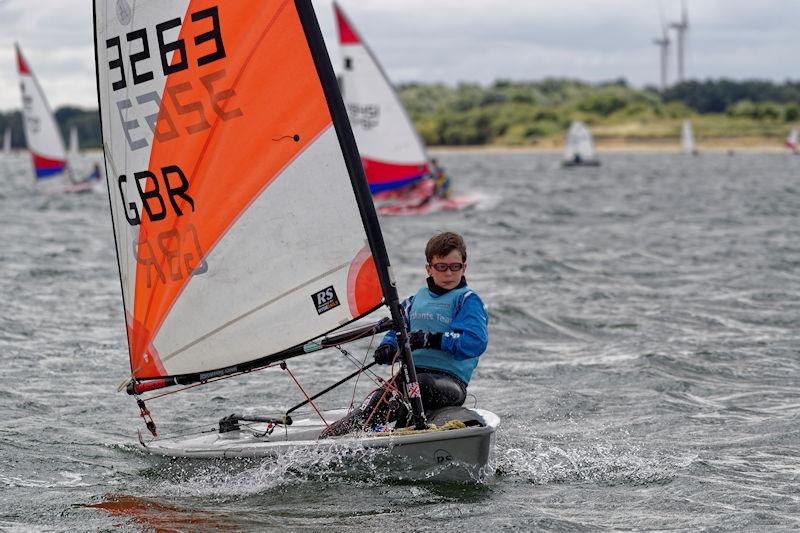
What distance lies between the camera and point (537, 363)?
1015 centimetres

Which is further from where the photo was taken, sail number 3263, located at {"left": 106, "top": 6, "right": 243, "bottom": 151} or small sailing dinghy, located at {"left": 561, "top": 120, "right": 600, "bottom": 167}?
small sailing dinghy, located at {"left": 561, "top": 120, "right": 600, "bottom": 167}

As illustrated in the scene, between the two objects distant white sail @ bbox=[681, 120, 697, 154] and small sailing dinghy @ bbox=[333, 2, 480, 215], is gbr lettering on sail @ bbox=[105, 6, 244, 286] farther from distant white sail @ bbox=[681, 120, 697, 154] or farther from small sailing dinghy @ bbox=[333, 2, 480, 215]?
distant white sail @ bbox=[681, 120, 697, 154]

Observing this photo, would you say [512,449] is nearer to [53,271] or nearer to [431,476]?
[431,476]

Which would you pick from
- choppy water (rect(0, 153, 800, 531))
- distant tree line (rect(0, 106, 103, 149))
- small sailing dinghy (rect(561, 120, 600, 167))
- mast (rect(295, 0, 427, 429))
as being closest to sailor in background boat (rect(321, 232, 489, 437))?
mast (rect(295, 0, 427, 429))

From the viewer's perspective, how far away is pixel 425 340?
6.10 meters

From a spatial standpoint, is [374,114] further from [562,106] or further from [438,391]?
[562,106]

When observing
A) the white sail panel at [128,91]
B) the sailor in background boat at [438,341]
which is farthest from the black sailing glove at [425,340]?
the white sail panel at [128,91]

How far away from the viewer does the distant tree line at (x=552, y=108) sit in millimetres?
111625

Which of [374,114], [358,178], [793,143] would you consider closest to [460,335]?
[358,178]

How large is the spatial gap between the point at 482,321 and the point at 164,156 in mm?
1982

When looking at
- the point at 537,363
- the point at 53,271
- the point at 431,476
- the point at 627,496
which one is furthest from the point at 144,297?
the point at 53,271

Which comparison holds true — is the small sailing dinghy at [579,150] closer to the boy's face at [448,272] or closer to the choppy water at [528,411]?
the choppy water at [528,411]

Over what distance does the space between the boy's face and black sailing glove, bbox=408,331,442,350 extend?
0.30m

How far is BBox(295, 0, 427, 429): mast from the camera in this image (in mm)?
5941
